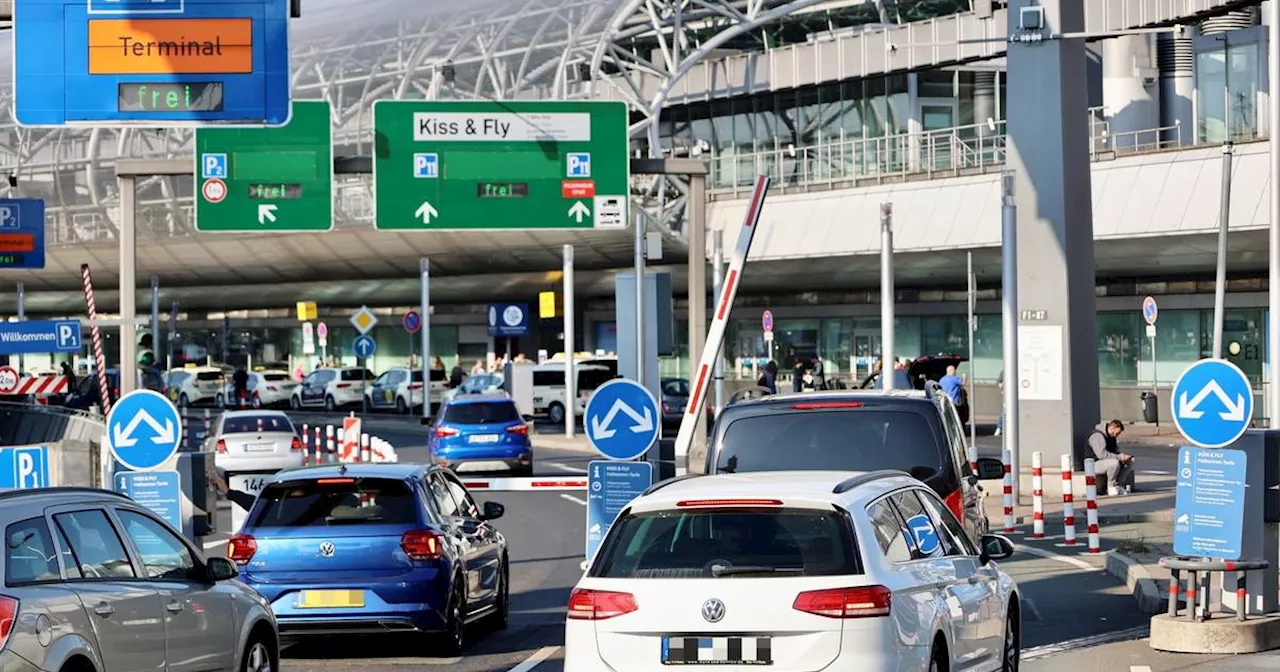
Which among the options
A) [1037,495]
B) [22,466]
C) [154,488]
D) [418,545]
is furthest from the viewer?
[1037,495]

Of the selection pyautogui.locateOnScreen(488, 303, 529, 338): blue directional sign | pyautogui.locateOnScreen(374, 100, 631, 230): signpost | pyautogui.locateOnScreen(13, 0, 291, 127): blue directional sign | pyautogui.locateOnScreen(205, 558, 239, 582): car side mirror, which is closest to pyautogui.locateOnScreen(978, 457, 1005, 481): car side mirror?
pyautogui.locateOnScreen(205, 558, 239, 582): car side mirror

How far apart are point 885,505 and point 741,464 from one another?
4059mm

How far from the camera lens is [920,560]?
9266 millimetres

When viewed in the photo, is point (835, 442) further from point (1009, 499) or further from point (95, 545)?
point (1009, 499)

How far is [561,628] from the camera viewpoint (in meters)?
15.4

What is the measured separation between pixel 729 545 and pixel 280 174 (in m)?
25.1

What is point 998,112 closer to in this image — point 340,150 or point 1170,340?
point 1170,340

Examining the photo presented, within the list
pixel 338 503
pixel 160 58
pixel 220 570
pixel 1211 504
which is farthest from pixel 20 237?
pixel 220 570

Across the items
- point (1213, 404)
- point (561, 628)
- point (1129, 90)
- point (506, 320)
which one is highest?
point (1129, 90)

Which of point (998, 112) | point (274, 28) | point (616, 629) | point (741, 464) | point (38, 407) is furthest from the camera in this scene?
point (998, 112)

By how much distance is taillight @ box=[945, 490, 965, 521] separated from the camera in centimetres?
1325

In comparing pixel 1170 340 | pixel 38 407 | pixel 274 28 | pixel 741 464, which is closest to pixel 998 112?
pixel 1170 340

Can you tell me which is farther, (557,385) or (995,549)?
(557,385)

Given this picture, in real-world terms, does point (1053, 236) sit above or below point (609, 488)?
above
